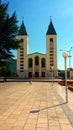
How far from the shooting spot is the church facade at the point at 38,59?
11162 cm

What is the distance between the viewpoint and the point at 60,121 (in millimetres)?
9609

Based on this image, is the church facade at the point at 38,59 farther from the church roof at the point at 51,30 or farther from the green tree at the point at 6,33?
the green tree at the point at 6,33

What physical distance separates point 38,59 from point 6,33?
3056 inches

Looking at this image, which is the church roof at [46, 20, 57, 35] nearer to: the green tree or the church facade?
the church facade

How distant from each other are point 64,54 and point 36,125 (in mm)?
8767

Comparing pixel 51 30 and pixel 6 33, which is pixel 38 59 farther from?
pixel 6 33

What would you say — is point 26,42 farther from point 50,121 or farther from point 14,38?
point 50,121

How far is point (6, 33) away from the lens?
126 feet

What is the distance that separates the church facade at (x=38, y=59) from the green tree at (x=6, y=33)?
70587 millimetres

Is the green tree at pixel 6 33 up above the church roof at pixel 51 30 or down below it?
below

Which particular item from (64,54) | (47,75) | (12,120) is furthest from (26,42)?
(12,120)

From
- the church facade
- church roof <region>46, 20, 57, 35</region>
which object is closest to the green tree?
the church facade

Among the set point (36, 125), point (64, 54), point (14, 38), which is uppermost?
point (14, 38)

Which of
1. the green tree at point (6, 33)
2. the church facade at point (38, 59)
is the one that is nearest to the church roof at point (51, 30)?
the church facade at point (38, 59)
